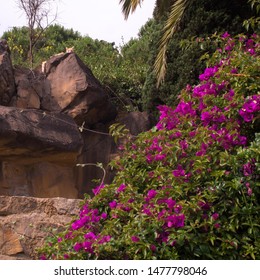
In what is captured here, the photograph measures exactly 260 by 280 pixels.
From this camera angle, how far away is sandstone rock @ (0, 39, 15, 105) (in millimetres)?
8461

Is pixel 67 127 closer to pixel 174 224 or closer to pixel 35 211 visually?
pixel 35 211

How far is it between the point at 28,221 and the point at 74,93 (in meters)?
3.37

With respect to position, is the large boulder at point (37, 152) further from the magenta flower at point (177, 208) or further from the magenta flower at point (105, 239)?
the magenta flower at point (177, 208)

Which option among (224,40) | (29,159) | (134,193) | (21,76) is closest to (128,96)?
(21,76)

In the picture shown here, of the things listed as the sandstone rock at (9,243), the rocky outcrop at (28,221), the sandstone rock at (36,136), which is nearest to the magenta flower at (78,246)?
the rocky outcrop at (28,221)

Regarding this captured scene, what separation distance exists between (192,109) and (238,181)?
3.90 ft

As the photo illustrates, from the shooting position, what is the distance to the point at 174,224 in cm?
398

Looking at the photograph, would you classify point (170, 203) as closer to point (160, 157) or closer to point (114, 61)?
point (160, 157)

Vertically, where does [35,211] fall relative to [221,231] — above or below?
above

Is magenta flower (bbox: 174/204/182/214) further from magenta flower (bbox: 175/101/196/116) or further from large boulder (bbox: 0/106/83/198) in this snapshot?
large boulder (bbox: 0/106/83/198)

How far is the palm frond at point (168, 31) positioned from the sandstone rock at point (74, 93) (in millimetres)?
943

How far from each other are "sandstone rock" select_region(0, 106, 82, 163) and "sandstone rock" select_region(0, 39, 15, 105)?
74cm

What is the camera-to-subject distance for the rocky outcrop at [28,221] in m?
5.57

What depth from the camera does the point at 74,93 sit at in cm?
878
